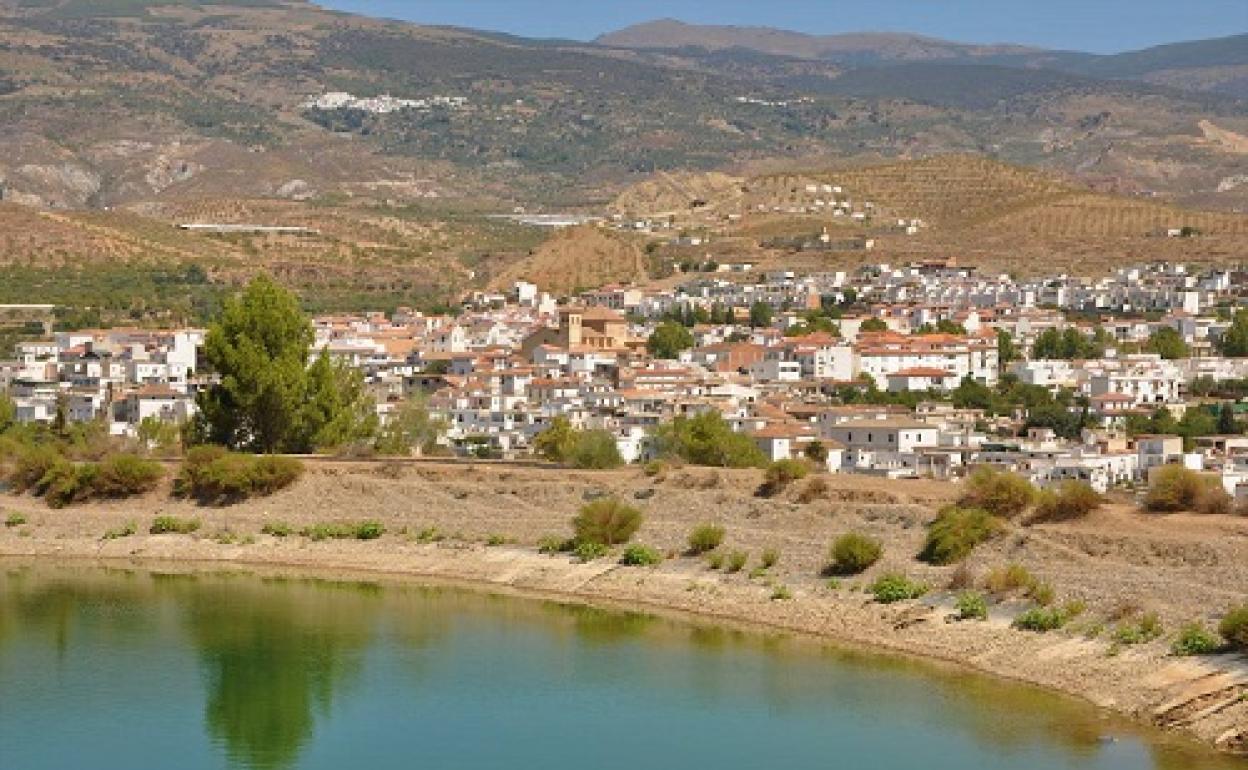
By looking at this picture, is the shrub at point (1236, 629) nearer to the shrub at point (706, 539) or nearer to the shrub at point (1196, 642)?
the shrub at point (1196, 642)

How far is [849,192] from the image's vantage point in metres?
107

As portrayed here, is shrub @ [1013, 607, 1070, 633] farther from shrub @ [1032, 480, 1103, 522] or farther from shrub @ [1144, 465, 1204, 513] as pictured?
shrub @ [1144, 465, 1204, 513]

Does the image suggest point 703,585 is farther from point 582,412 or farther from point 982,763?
point 582,412

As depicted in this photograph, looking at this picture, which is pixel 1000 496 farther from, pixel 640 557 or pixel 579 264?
pixel 579 264

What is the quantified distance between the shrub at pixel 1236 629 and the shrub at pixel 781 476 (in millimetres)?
8776

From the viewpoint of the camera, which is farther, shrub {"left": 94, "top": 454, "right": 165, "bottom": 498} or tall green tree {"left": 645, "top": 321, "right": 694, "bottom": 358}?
tall green tree {"left": 645, "top": 321, "right": 694, "bottom": 358}

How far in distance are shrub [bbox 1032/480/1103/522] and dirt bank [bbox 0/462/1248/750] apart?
0.78 ft

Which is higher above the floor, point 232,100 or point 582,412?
point 232,100

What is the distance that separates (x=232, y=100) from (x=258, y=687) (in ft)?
593

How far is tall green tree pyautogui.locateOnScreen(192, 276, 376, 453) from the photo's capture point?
1347 inches

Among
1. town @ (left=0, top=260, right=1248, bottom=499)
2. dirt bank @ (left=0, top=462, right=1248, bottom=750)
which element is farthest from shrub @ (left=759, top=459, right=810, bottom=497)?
town @ (left=0, top=260, right=1248, bottom=499)

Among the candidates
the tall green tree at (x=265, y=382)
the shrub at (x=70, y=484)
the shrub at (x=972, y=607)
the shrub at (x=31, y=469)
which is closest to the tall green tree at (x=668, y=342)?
the tall green tree at (x=265, y=382)

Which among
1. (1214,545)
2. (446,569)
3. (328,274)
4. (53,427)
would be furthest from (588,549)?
(328,274)

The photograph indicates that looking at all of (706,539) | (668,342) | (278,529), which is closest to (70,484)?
(278,529)
